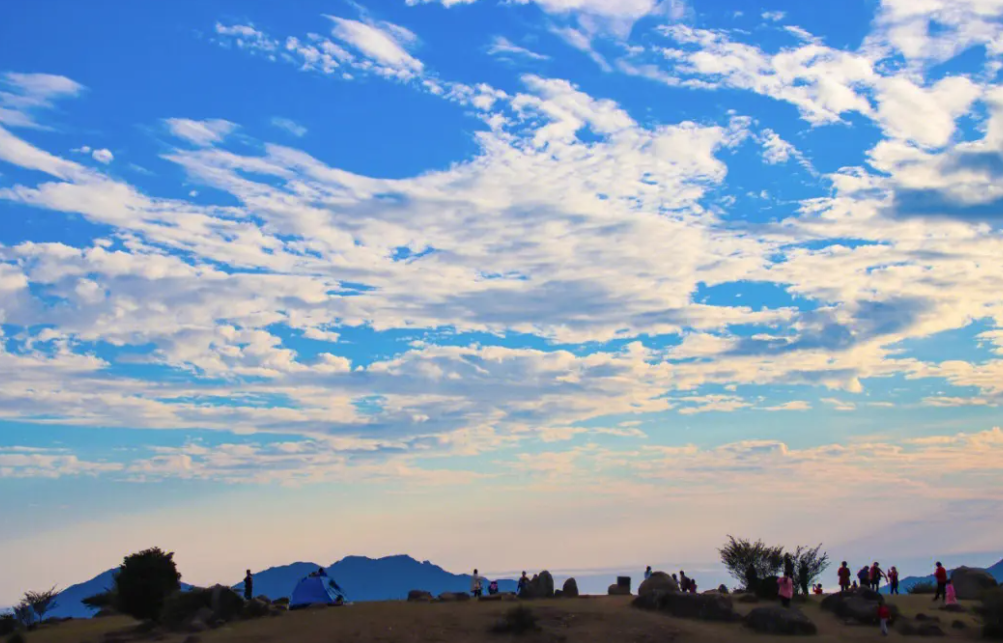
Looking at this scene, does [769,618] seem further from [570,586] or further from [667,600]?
[570,586]

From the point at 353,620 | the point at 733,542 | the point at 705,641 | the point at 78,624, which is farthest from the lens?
the point at 733,542

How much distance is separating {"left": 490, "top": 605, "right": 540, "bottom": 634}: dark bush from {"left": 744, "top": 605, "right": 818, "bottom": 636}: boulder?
9.54m

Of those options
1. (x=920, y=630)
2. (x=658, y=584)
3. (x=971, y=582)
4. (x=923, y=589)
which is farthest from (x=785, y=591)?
(x=923, y=589)

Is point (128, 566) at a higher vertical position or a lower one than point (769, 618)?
higher

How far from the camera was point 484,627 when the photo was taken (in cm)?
4391

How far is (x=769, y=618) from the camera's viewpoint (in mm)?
43312

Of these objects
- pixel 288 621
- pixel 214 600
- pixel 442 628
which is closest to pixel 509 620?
pixel 442 628

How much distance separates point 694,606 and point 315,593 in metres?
19.0

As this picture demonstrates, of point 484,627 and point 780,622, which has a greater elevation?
point 484,627

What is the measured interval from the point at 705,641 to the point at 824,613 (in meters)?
9.65

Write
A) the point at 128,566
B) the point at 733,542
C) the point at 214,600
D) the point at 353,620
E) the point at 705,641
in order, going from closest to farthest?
the point at 705,641
the point at 353,620
the point at 214,600
the point at 128,566
the point at 733,542

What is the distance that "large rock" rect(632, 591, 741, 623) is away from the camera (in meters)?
45.6

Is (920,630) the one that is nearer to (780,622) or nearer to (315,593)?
(780,622)

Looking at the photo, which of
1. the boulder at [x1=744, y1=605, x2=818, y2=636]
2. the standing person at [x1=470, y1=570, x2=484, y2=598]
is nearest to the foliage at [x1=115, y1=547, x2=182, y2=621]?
the standing person at [x1=470, y1=570, x2=484, y2=598]
